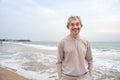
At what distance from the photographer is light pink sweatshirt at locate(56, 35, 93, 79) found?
2.35 meters

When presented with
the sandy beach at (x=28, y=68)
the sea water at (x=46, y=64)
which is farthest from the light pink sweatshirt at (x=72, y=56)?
the sea water at (x=46, y=64)

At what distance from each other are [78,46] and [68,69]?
33 centimetres

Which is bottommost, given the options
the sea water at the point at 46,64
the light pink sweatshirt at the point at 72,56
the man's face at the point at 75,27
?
the sea water at the point at 46,64

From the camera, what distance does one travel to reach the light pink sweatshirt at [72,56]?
2.35 metres

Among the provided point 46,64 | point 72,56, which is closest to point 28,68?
point 46,64

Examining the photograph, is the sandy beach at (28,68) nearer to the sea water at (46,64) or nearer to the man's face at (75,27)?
the sea water at (46,64)

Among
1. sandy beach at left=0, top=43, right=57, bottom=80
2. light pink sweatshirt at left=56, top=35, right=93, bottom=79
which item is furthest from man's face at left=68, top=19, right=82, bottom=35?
sandy beach at left=0, top=43, right=57, bottom=80

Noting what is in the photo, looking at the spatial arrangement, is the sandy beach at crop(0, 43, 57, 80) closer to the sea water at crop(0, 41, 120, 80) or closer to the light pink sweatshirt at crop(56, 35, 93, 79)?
the sea water at crop(0, 41, 120, 80)

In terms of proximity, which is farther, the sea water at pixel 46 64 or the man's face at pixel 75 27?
the sea water at pixel 46 64

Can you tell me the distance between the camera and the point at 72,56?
235cm

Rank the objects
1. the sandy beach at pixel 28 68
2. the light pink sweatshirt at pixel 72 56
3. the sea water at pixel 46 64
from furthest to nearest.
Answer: the sea water at pixel 46 64 → the sandy beach at pixel 28 68 → the light pink sweatshirt at pixel 72 56

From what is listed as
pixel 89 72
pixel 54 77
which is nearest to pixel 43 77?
pixel 54 77

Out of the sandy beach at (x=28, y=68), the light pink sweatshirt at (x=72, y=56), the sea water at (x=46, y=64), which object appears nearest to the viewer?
the light pink sweatshirt at (x=72, y=56)

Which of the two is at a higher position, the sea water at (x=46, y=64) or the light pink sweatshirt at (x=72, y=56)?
the light pink sweatshirt at (x=72, y=56)
